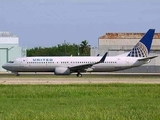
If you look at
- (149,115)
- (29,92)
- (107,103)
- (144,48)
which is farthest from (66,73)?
(149,115)

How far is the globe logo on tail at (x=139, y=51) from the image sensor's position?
7019 cm

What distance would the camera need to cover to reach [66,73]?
6731cm

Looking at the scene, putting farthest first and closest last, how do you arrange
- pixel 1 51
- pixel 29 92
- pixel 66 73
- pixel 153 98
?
pixel 1 51
pixel 66 73
pixel 29 92
pixel 153 98

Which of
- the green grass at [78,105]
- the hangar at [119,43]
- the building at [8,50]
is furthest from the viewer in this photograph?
the hangar at [119,43]

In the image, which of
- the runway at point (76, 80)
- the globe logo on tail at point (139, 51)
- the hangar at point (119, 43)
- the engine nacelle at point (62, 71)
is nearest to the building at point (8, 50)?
the hangar at point (119, 43)

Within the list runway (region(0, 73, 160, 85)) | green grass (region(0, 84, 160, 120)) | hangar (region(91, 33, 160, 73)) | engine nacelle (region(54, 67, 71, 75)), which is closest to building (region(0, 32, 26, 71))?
hangar (region(91, 33, 160, 73))

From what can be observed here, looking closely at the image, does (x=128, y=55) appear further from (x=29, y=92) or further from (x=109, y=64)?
(x=29, y=92)

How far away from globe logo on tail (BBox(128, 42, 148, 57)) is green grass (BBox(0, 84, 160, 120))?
131 ft

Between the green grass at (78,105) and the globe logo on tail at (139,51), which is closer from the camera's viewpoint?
the green grass at (78,105)

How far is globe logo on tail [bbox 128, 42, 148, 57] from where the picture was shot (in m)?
70.2

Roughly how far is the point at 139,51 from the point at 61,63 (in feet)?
34.9

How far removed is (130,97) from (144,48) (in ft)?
144

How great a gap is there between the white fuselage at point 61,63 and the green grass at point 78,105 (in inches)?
1452

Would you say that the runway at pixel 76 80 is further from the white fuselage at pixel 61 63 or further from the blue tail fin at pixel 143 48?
the blue tail fin at pixel 143 48
